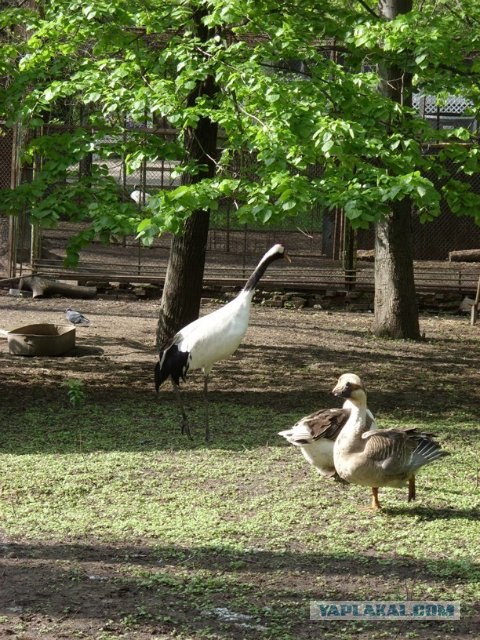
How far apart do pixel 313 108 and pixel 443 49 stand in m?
1.41

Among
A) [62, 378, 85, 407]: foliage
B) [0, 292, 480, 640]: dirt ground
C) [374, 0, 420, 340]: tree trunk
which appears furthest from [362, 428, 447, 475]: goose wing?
[374, 0, 420, 340]: tree trunk

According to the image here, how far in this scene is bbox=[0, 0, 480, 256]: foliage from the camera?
26.1ft

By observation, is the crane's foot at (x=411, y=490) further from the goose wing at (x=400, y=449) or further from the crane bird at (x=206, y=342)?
the crane bird at (x=206, y=342)

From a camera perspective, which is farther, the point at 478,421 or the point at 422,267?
the point at 422,267

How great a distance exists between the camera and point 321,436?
22.8 feet

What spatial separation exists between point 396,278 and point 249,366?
8.46ft

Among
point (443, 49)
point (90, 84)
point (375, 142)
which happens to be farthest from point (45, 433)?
point (443, 49)

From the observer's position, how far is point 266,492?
6.99m

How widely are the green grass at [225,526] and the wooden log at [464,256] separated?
10363mm

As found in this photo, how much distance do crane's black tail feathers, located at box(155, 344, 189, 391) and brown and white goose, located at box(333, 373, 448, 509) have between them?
2.08 m

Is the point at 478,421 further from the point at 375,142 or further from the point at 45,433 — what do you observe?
the point at 45,433

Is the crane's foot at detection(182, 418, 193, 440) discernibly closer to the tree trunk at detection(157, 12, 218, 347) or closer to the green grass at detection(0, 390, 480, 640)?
the green grass at detection(0, 390, 480, 640)

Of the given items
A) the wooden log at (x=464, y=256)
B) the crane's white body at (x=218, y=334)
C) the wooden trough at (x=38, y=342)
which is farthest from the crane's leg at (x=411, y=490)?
the wooden log at (x=464, y=256)

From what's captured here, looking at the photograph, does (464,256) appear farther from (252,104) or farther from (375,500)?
(375,500)
